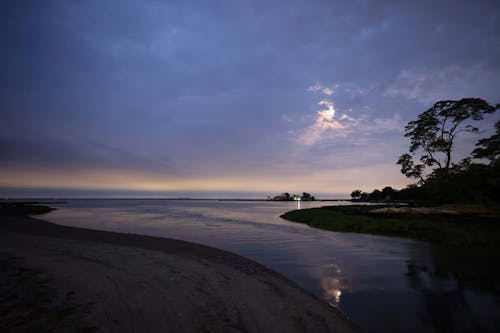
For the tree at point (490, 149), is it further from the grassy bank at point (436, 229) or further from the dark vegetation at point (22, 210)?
the dark vegetation at point (22, 210)

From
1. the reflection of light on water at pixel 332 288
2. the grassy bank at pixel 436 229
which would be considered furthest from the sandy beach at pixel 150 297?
the grassy bank at pixel 436 229

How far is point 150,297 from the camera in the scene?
6.10 metres

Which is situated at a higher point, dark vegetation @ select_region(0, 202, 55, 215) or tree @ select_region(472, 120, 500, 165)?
tree @ select_region(472, 120, 500, 165)

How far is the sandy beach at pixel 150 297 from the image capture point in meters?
4.80

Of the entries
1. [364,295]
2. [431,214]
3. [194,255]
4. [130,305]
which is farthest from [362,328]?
[431,214]

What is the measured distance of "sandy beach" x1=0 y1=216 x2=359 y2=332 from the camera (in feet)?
15.8

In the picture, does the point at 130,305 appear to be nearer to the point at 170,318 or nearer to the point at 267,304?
the point at 170,318

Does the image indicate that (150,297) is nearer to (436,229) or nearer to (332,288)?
(332,288)

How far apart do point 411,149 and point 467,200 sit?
10483 mm

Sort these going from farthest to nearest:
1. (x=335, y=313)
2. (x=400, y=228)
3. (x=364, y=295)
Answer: (x=400, y=228) < (x=364, y=295) < (x=335, y=313)

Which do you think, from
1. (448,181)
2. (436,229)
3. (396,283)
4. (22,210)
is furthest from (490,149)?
(22,210)

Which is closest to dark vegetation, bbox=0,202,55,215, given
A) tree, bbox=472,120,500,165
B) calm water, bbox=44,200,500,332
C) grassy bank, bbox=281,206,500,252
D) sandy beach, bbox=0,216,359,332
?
sandy beach, bbox=0,216,359,332

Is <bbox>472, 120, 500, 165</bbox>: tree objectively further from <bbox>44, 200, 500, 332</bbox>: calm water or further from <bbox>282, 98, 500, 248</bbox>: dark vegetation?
<bbox>44, 200, 500, 332</bbox>: calm water

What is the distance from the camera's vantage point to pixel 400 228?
21297mm
